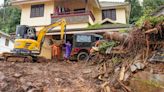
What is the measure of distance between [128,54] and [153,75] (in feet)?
6.61

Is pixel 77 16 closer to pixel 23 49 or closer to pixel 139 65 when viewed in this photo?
pixel 23 49

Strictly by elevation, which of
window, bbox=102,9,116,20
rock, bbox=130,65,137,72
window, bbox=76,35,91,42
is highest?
window, bbox=102,9,116,20

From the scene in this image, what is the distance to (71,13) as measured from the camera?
20.8 m

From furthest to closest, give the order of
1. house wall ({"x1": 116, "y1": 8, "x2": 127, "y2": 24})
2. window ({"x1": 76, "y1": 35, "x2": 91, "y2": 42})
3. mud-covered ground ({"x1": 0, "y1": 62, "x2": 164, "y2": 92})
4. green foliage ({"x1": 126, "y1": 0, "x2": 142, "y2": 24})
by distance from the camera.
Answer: green foliage ({"x1": 126, "y1": 0, "x2": 142, "y2": 24}), house wall ({"x1": 116, "y1": 8, "x2": 127, "y2": 24}), window ({"x1": 76, "y1": 35, "x2": 91, "y2": 42}), mud-covered ground ({"x1": 0, "y1": 62, "x2": 164, "y2": 92})

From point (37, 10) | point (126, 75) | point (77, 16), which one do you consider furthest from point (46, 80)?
point (37, 10)

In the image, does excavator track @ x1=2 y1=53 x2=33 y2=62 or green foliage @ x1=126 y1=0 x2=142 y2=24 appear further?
green foliage @ x1=126 y1=0 x2=142 y2=24

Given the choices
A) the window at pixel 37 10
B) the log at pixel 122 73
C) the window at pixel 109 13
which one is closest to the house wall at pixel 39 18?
the window at pixel 37 10

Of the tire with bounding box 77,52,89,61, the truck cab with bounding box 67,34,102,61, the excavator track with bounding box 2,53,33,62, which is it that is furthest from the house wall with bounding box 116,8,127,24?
the excavator track with bounding box 2,53,33,62

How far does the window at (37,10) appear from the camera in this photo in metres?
22.3

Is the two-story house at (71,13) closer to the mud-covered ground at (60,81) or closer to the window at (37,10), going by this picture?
the window at (37,10)

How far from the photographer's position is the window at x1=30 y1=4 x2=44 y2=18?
22.3 metres

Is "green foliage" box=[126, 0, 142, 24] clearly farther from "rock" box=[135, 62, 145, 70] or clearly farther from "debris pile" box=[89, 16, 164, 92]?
"rock" box=[135, 62, 145, 70]

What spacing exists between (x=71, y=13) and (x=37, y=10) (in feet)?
12.2

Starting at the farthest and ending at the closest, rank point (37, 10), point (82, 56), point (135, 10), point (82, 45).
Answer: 1. point (135, 10)
2. point (37, 10)
3. point (82, 45)
4. point (82, 56)
